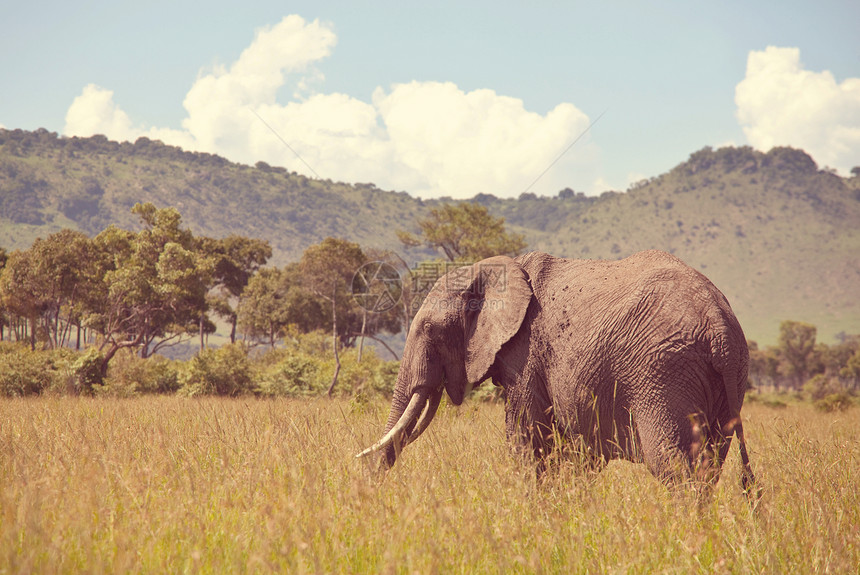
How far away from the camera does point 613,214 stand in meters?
178

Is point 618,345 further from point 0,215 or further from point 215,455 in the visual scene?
point 0,215

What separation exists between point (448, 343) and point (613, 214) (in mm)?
181441

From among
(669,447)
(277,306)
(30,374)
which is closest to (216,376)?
(30,374)

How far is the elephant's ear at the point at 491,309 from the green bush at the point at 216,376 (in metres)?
14.4

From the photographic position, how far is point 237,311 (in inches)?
1975

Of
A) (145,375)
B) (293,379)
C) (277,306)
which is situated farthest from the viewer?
(277,306)

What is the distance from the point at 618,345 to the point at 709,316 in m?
0.65

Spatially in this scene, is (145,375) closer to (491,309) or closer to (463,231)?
(491,309)

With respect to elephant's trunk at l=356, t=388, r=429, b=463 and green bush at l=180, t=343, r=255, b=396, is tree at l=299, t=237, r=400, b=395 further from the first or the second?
elephant's trunk at l=356, t=388, r=429, b=463

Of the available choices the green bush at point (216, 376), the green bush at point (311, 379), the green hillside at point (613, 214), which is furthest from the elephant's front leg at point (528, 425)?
the green hillside at point (613, 214)

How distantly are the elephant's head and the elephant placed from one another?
0.01 m

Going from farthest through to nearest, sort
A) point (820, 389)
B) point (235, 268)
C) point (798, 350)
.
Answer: point (798, 350) < point (235, 268) < point (820, 389)

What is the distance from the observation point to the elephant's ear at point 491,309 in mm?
5160

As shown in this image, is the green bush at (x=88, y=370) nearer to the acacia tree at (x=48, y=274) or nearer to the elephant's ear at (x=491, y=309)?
the acacia tree at (x=48, y=274)
